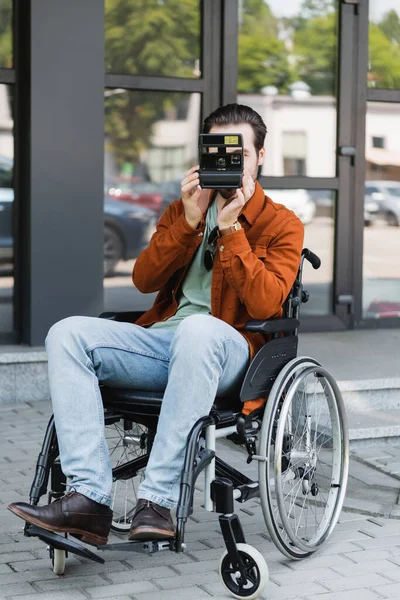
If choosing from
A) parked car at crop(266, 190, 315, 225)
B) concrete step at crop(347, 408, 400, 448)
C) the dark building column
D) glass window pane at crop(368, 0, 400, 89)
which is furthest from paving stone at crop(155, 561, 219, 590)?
glass window pane at crop(368, 0, 400, 89)

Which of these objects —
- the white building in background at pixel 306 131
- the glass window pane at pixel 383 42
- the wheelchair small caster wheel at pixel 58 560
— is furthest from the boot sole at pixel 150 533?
the glass window pane at pixel 383 42

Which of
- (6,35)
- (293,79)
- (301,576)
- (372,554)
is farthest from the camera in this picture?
(293,79)

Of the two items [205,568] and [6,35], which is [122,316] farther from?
[6,35]

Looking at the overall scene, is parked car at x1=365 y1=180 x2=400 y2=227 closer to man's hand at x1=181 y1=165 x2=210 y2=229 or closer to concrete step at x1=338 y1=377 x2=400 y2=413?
concrete step at x1=338 y1=377 x2=400 y2=413

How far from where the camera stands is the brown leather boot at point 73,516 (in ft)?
9.99

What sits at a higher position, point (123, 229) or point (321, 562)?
point (123, 229)

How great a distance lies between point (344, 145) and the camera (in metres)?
7.03

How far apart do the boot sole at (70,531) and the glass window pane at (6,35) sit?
359 cm

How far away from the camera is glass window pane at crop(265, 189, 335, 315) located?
7.00m

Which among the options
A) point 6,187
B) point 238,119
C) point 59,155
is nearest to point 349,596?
point 238,119

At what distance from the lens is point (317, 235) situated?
703cm

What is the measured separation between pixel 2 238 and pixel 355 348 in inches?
86.2

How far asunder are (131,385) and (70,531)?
504mm

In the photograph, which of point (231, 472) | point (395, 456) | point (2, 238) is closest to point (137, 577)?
point (231, 472)
